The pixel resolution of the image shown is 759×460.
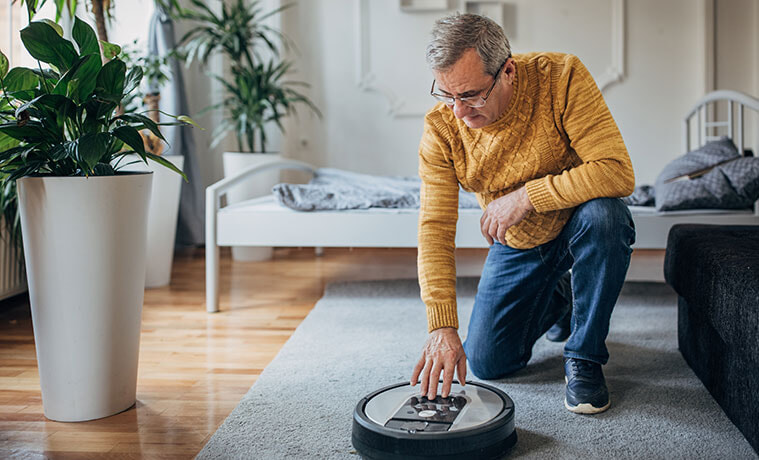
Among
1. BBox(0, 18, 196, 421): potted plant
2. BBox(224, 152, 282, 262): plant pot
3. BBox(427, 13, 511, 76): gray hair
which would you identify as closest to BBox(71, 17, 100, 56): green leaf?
BBox(0, 18, 196, 421): potted plant

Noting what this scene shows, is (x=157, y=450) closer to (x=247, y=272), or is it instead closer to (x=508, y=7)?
(x=247, y=272)

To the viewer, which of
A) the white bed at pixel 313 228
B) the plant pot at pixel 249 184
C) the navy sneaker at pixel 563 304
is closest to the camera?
the navy sneaker at pixel 563 304

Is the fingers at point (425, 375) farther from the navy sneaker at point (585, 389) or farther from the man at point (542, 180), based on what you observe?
the navy sneaker at point (585, 389)

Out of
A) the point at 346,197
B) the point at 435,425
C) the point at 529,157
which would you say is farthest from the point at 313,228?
the point at 435,425

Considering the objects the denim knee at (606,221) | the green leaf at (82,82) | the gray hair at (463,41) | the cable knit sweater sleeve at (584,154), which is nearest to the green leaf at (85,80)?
the green leaf at (82,82)

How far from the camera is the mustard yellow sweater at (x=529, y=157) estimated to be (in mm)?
1508

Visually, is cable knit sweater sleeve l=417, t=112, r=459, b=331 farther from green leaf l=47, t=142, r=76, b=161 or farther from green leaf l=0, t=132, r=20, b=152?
green leaf l=0, t=132, r=20, b=152

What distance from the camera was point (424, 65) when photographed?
4422mm

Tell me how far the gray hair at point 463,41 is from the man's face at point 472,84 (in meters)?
0.01

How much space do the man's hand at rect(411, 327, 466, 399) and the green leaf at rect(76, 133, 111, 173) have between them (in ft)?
2.45

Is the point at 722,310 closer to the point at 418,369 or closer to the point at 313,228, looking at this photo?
the point at 418,369

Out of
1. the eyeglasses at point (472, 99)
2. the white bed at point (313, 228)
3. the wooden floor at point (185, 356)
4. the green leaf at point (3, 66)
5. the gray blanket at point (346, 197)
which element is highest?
the green leaf at point (3, 66)

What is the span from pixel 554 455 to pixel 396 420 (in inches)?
12.1

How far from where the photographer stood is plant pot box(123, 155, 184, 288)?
3062mm
